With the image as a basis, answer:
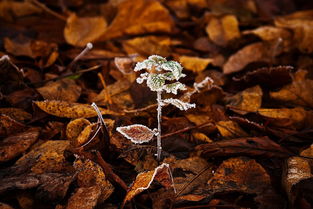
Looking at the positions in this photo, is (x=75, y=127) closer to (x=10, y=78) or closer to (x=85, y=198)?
(x=85, y=198)

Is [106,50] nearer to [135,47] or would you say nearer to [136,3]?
[135,47]

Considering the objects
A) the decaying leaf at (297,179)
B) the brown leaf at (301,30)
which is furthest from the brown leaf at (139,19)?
the decaying leaf at (297,179)

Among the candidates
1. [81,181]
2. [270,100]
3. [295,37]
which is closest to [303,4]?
[295,37]

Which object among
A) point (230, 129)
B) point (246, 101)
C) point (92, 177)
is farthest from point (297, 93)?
point (92, 177)

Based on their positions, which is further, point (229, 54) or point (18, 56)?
point (229, 54)

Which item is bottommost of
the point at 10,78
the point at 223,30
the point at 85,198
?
the point at 85,198
